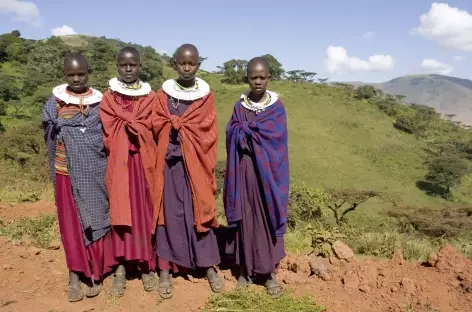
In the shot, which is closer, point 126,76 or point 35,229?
point 126,76

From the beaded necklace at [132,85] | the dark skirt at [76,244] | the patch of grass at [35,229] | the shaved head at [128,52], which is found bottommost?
the patch of grass at [35,229]

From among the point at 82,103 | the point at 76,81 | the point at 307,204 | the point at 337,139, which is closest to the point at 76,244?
the point at 82,103

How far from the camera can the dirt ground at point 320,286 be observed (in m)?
3.43

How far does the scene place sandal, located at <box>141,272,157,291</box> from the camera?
361cm

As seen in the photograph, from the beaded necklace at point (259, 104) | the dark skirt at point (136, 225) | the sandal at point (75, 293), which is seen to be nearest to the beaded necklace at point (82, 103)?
the dark skirt at point (136, 225)

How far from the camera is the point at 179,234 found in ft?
11.7

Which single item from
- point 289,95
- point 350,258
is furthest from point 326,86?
point 350,258

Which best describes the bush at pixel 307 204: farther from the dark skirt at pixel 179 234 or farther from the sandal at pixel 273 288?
the dark skirt at pixel 179 234

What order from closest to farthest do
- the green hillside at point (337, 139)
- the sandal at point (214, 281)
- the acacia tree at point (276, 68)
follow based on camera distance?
the sandal at point (214, 281) < the green hillside at point (337, 139) < the acacia tree at point (276, 68)

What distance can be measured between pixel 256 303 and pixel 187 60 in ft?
6.63

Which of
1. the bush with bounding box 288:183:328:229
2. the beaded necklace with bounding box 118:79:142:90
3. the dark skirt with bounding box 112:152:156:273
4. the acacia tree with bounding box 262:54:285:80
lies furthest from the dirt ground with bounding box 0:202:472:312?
the acacia tree with bounding box 262:54:285:80

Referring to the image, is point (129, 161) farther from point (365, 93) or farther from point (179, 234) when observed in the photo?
→ point (365, 93)

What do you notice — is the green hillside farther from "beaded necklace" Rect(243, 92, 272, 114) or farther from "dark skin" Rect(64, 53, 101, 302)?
"beaded necklace" Rect(243, 92, 272, 114)

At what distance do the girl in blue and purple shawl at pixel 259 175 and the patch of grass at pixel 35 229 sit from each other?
2315mm
